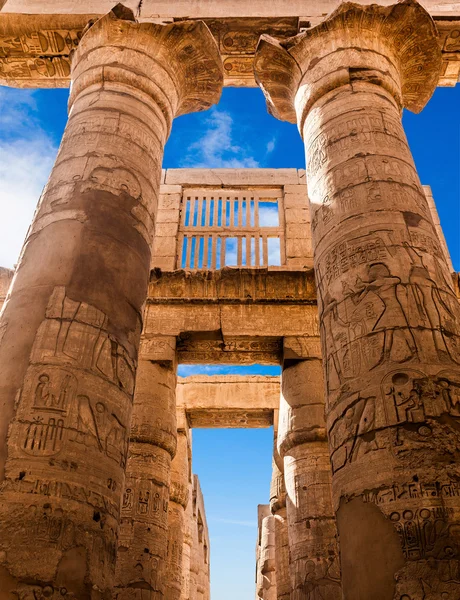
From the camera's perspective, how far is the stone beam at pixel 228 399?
10445 millimetres

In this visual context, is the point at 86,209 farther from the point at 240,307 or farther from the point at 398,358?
the point at 240,307

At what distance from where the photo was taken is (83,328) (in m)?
3.76

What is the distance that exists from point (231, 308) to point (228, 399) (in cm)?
290

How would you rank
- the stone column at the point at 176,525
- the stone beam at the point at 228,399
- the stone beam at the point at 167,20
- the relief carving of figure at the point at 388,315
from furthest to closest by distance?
the stone beam at the point at 228,399, the stone column at the point at 176,525, the stone beam at the point at 167,20, the relief carving of figure at the point at 388,315

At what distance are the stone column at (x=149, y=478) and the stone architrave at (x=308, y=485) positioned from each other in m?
1.68

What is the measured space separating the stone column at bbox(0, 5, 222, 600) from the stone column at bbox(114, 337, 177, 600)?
3211mm

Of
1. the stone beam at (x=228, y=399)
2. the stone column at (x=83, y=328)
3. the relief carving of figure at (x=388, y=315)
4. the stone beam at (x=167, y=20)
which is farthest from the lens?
the stone beam at (x=228, y=399)

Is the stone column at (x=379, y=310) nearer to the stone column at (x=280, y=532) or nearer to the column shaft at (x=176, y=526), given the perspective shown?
the column shaft at (x=176, y=526)

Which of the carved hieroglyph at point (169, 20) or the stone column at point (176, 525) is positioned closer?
the carved hieroglyph at point (169, 20)

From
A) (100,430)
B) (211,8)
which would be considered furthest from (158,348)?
(211,8)

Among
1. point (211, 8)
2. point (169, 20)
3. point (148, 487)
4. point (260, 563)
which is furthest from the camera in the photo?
point (260, 563)

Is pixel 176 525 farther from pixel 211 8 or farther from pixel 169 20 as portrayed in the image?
pixel 211 8

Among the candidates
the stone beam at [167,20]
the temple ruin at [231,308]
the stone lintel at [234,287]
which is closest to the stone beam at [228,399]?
the temple ruin at [231,308]

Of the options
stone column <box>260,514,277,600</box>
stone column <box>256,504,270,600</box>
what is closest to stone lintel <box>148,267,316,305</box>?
A: stone column <box>260,514,277,600</box>
